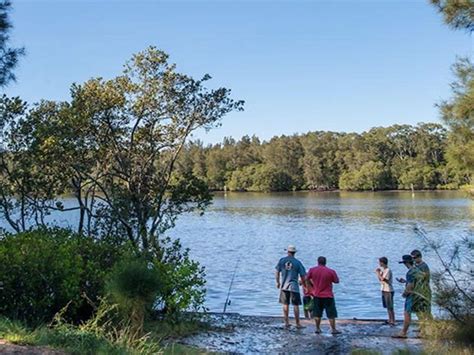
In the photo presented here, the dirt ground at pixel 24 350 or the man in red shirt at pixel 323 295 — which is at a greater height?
the dirt ground at pixel 24 350

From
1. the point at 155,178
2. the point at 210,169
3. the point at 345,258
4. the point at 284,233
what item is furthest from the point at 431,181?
the point at 155,178

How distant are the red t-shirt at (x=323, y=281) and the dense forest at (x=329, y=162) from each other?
9639cm

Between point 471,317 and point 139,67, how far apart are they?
402 inches

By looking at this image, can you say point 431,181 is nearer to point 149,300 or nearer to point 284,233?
point 284,233

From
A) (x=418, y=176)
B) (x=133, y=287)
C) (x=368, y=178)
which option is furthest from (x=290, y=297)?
(x=368, y=178)

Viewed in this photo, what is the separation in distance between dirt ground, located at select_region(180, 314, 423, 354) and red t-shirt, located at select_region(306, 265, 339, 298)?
0.75m

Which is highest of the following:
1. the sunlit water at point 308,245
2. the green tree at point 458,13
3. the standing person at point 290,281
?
the green tree at point 458,13

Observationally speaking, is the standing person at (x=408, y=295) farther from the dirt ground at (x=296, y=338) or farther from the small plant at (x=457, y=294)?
the small plant at (x=457, y=294)

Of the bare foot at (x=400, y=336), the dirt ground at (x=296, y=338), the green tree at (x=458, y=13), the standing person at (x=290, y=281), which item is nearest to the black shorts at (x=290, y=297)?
the standing person at (x=290, y=281)

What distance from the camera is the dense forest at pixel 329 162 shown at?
361ft

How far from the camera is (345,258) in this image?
94.5 ft

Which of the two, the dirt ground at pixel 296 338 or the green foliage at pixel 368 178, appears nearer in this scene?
the dirt ground at pixel 296 338

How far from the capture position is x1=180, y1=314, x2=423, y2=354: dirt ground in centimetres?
960

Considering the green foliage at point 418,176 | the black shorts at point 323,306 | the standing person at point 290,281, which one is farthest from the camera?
the green foliage at point 418,176
